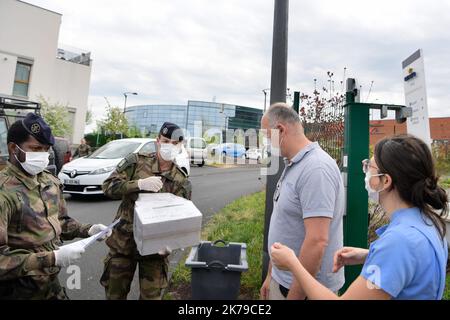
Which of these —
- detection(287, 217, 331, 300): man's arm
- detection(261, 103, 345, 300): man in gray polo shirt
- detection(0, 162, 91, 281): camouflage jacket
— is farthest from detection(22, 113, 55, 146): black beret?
detection(287, 217, 331, 300): man's arm

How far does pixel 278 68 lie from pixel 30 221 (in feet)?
8.95

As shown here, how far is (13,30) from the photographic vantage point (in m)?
20.0

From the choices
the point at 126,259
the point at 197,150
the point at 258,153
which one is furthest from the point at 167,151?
the point at 197,150

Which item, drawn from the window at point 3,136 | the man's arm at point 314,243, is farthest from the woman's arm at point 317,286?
the window at point 3,136

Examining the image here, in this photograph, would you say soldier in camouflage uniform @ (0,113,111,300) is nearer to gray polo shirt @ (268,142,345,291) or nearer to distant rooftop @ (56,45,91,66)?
gray polo shirt @ (268,142,345,291)

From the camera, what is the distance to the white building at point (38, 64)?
1972 centimetres

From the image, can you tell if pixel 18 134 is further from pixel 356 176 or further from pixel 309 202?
pixel 356 176

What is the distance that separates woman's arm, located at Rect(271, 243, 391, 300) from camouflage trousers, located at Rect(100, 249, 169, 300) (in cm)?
137

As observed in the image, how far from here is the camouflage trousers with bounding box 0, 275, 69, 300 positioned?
5.97 ft

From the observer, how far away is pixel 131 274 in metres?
2.63
